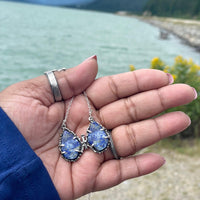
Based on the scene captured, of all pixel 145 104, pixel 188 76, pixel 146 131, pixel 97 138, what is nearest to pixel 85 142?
pixel 97 138

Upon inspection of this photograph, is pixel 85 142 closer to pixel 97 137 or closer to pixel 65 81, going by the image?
pixel 97 137

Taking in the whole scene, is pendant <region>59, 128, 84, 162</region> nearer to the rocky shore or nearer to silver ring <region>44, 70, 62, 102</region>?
silver ring <region>44, 70, 62, 102</region>

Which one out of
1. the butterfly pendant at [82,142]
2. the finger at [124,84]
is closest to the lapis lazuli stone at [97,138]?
the butterfly pendant at [82,142]

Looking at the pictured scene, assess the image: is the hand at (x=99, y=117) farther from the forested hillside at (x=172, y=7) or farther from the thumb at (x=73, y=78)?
the forested hillside at (x=172, y=7)

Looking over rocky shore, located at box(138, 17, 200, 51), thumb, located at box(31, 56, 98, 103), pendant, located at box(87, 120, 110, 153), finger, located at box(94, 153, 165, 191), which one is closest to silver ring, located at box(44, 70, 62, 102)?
thumb, located at box(31, 56, 98, 103)

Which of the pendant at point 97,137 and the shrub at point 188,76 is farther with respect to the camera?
the shrub at point 188,76

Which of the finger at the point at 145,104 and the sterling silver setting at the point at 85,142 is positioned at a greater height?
the finger at the point at 145,104

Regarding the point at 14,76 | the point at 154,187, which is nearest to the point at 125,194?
the point at 154,187
